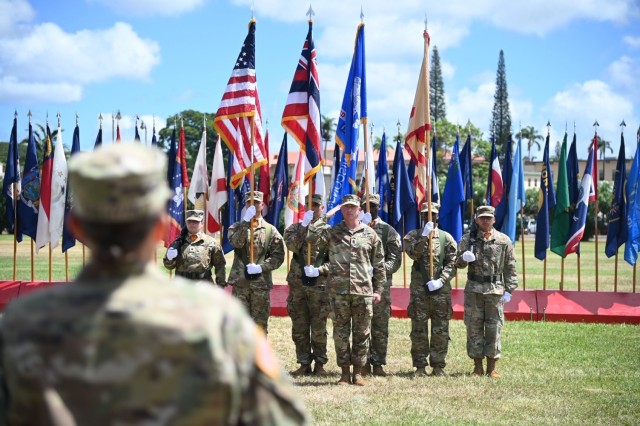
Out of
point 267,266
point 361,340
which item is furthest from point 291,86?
point 361,340

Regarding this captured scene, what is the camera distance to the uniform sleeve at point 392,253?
467 inches

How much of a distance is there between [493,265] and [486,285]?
0.99ft

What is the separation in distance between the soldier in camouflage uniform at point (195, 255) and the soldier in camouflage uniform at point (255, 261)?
27 cm

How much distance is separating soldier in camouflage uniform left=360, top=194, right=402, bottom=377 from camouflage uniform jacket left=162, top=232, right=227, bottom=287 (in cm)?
219

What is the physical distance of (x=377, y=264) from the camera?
1118 centimetres

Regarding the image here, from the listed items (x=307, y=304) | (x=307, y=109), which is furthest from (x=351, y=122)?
(x=307, y=304)

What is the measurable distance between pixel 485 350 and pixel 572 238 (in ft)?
25.6

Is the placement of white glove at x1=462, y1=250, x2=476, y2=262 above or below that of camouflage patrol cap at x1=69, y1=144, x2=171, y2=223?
below

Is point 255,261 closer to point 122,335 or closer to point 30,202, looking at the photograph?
point 30,202

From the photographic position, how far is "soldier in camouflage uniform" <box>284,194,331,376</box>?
11.7 meters

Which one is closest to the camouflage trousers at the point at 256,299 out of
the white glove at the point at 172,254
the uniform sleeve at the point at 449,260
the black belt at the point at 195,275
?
the black belt at the point at 195,275

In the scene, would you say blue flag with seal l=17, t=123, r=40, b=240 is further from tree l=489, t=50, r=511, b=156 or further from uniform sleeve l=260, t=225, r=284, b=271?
tree l=489, t=50, r=511, b=156

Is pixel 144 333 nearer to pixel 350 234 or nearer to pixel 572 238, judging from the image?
pixel 350 234

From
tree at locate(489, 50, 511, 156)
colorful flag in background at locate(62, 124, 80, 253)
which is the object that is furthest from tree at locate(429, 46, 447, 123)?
colorful flag in background at locate(62, 124, 80, 253)
